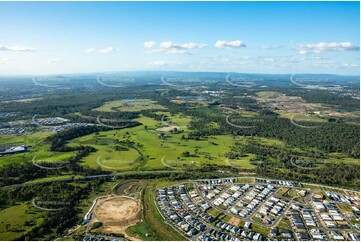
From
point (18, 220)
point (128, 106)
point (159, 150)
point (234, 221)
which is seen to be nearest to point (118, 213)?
point (18, 220)

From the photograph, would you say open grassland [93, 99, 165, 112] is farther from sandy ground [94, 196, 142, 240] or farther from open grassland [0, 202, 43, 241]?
open grassland [0, 202, 43, 241]

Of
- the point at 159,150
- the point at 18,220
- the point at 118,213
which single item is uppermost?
the point at 159,150

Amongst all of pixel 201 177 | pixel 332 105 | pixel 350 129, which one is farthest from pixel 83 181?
pixel 332 105

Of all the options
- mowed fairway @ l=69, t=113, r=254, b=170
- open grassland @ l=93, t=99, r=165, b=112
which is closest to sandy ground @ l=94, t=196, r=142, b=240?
mowed fairway @ l=69, t=113, r=254, b=170

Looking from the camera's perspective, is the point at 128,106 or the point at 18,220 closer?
the point at 18,220

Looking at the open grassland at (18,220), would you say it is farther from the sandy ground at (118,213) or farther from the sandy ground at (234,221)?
the sandy ground at (234,221)

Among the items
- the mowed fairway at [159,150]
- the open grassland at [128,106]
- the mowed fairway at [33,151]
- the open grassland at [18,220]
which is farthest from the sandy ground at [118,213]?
the open grassland at [128,106]

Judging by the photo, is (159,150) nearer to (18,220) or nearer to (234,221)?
(234,221)
